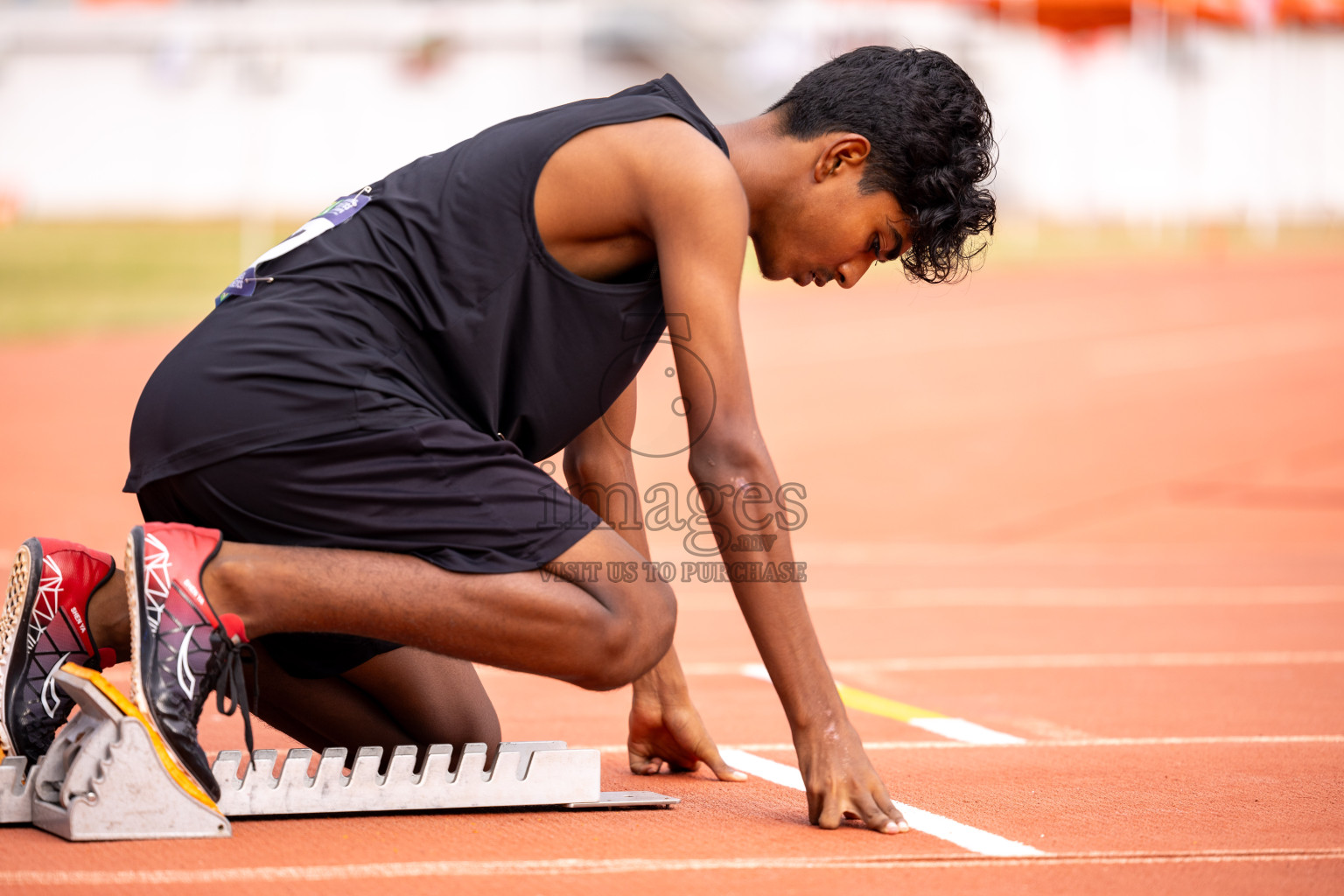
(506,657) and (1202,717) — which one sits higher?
(506,657)

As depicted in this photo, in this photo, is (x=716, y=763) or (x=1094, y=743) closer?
(x=716, y=763)

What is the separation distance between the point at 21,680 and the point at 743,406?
55.0 inches

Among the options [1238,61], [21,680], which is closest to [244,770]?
[21,680]

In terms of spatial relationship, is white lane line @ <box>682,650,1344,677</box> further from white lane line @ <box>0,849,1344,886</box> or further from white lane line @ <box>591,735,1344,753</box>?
white lane line @ <box>0,849,1344,886</box>

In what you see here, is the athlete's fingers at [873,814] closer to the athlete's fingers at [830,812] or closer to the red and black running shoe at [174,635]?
the athlete's fingers at [830,812]

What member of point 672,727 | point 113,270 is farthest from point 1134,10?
point 672,727

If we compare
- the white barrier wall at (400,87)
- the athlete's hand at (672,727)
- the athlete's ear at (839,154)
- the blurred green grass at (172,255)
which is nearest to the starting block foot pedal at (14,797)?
the athlete's hand at (672,727)

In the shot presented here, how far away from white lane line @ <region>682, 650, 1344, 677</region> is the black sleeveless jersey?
7.47 feet

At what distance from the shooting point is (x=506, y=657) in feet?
8.57

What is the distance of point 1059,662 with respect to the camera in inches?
198

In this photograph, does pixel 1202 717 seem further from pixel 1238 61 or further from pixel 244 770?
pixel 1238 61

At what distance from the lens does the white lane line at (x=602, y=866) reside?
90.3 inches

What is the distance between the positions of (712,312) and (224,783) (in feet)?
4.08

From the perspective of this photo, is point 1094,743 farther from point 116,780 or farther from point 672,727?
point 116,780
